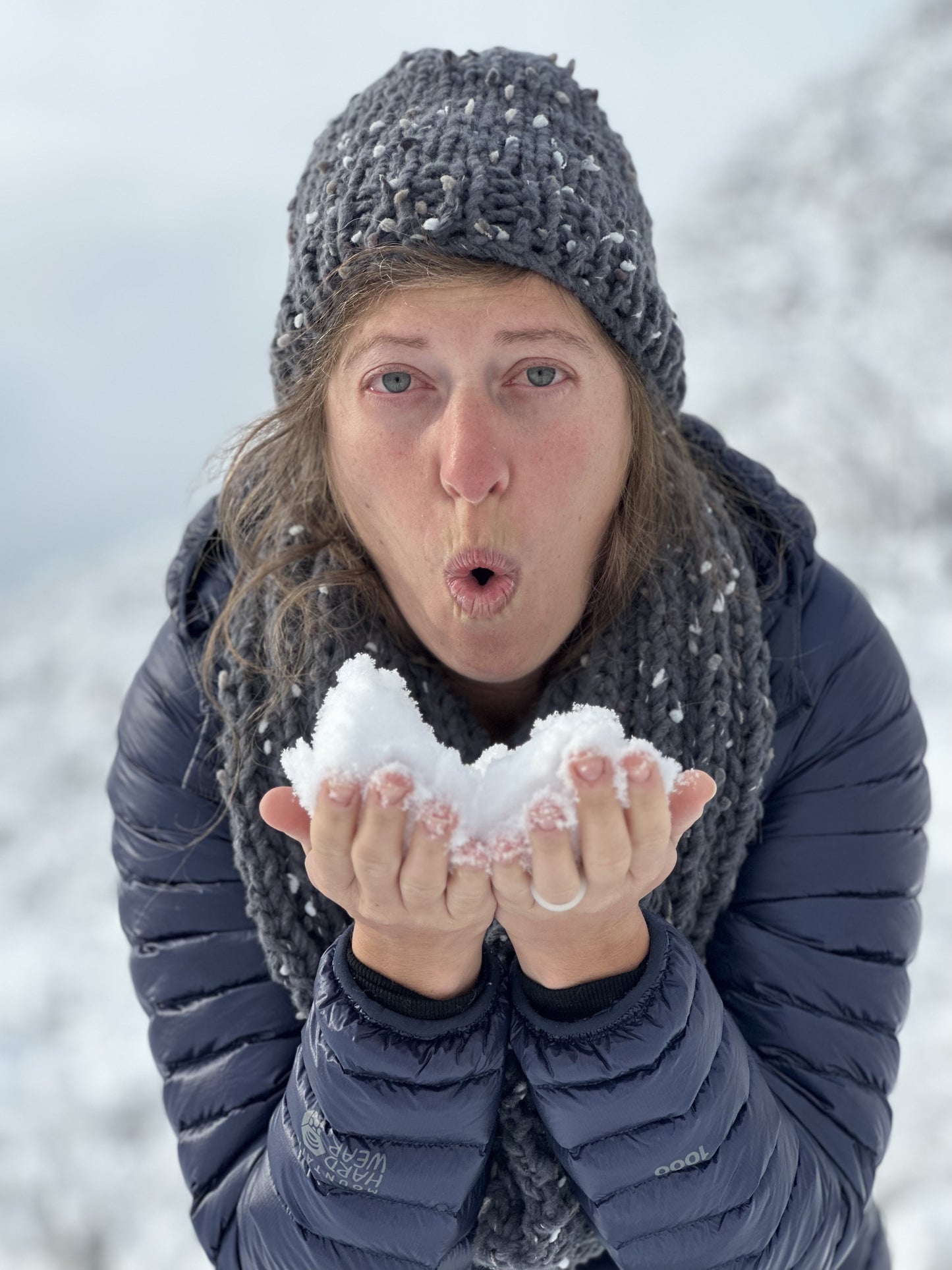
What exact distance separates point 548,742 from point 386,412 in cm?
50

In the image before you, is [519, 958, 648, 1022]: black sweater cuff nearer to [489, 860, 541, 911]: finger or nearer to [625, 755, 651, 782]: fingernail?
[489, 860, 541, 911]: finger

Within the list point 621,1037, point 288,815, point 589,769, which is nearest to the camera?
point 589,769

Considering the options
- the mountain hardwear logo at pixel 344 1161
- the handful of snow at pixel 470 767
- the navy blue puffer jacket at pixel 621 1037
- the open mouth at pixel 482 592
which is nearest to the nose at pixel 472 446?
the open mouth at pixel 482 592

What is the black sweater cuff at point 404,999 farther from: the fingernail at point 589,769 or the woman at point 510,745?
the fingernail at point 589,769

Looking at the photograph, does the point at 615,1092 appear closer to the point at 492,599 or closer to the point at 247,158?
the point at 492,599

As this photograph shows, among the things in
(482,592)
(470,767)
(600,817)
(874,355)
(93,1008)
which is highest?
(874,355)

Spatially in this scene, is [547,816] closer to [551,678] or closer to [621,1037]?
[621,1037]

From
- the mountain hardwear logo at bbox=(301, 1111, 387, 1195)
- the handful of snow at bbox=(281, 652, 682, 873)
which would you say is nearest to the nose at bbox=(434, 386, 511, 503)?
the handful of snow at bbox=(281, 652, 682, 873)

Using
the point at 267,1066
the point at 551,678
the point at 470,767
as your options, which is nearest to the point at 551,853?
the point at 470,767

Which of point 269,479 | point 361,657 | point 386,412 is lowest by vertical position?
point 361,657

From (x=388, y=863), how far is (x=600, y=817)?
0.21m

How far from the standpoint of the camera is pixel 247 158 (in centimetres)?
553

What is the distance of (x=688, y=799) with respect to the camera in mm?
1178

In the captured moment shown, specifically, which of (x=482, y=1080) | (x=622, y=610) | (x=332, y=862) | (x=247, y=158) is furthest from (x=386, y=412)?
(x=247, y=158)
